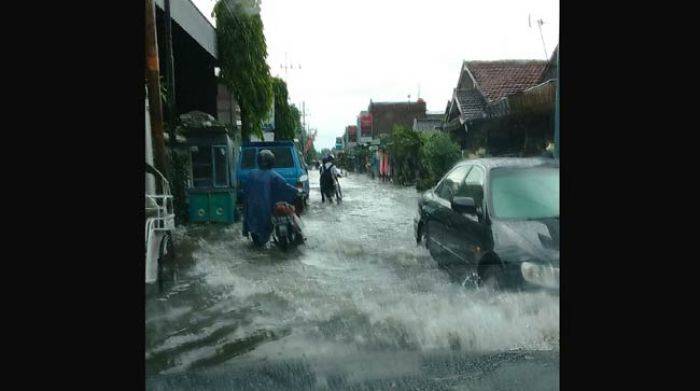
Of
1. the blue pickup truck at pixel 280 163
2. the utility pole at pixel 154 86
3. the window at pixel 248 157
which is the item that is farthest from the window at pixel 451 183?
the window at pixel 248 157

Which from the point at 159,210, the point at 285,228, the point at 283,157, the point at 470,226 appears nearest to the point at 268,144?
the point at 283,157

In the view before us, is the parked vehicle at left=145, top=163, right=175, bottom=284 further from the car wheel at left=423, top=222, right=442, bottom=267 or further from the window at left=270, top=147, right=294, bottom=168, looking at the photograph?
the window at left=270, top=147, right=294, bottom=168

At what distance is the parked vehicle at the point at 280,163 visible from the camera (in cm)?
734

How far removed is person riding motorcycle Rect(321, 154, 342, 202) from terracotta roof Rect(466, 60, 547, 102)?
9.39 ft

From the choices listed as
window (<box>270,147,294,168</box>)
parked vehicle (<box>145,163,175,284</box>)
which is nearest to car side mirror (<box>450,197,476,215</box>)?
parked vehicle (<box>145,163,175,284</box>)

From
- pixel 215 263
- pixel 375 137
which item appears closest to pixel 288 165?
pixel 375 137

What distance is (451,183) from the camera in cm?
557

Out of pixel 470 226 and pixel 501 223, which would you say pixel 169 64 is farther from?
pixel 501 223

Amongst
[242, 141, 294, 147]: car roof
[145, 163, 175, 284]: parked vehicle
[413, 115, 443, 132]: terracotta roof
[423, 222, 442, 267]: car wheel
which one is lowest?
[423, 222, 442, 267]: car wheel

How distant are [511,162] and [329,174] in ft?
10.3

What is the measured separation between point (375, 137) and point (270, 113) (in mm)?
1612

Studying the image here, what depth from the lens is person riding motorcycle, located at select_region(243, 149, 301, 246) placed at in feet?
21.1
